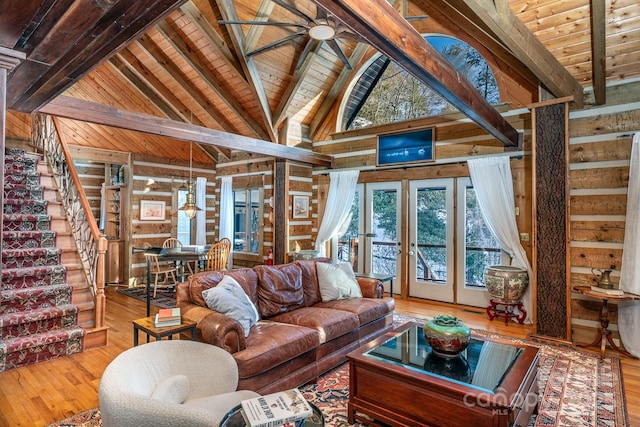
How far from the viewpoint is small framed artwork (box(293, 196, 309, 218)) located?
7023 mm

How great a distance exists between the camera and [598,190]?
4.21 metres

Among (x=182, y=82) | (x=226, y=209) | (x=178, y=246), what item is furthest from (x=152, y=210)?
(x=182, y=82)

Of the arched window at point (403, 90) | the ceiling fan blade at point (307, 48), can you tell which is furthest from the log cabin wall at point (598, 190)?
the ceiling fan blade at point (307, 48)

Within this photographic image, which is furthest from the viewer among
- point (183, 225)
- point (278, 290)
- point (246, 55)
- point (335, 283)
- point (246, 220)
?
point (183, 225)

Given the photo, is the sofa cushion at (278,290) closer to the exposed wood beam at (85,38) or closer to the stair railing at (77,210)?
the stair railing at (77,210)

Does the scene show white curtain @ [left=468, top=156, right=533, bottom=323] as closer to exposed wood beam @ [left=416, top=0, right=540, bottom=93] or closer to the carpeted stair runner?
exposed wood beam @ [left=416, top=0, right=540, bottom=93]

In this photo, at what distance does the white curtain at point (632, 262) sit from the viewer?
378 centimetres

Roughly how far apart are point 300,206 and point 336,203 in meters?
0.77

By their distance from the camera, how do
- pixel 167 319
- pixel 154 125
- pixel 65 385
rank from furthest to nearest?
1. pixel 154 125
2. pixel 65 385
3. pixel 167 319

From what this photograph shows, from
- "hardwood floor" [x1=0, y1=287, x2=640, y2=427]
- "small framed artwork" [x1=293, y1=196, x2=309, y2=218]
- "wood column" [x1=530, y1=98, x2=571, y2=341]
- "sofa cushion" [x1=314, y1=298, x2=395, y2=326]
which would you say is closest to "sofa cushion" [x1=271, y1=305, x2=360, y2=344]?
"sofa cushion" [x1=314, y1=298, x2=395, y2=326]

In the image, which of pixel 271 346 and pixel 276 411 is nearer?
pixel 276 411

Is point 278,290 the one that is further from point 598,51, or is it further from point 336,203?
point 598,51

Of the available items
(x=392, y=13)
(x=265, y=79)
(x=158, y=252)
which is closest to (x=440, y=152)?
(x=265, y=79)

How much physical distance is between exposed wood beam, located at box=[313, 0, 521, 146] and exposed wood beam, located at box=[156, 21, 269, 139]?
409cm
